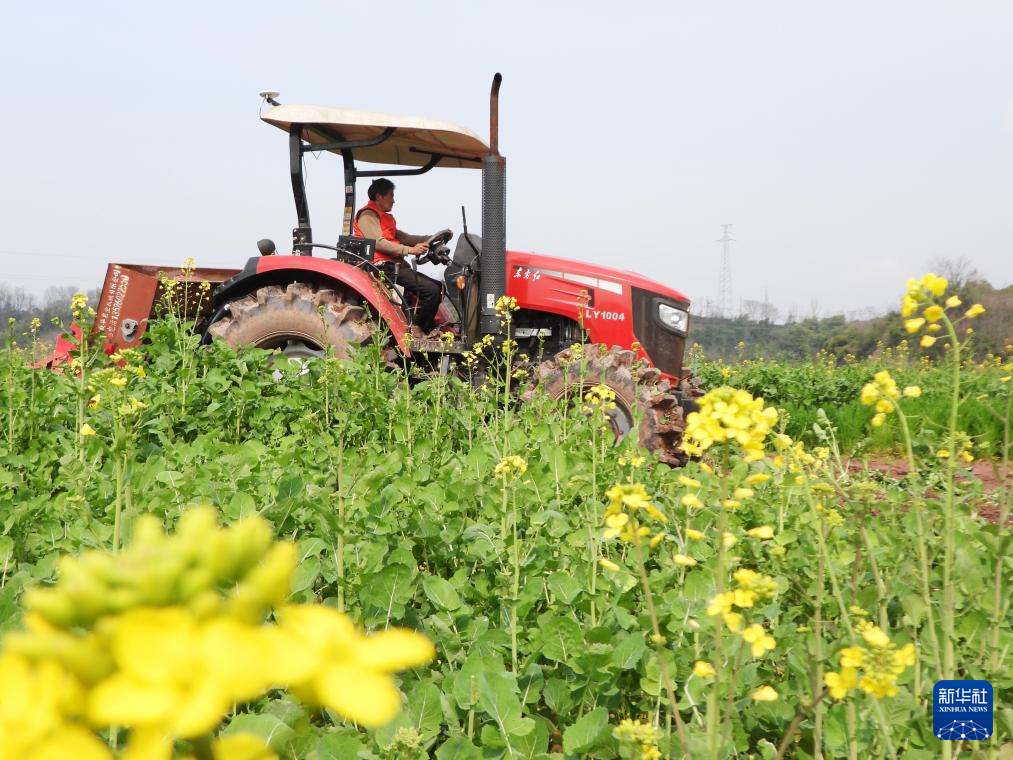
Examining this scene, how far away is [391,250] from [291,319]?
2.78 feet

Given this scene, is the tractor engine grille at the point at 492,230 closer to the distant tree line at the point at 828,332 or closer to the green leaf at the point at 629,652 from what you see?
the green leaf at the point at 629,652

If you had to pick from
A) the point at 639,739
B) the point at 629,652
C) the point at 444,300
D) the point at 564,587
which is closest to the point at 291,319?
the point at 444,300

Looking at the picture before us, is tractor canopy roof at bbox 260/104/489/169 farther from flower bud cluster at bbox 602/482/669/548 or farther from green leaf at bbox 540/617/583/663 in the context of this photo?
flower bud cluster at bbox 602/482/669/548

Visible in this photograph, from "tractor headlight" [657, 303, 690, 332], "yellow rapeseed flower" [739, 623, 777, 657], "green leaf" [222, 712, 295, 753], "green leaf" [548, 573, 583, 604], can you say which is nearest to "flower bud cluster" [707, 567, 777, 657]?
"yellow rapeseed flower" [739, 623, 777, 657]

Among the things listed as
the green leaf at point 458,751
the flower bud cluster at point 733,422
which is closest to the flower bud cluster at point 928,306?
the flower bud cluster at point 733,422

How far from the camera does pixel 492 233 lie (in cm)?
511

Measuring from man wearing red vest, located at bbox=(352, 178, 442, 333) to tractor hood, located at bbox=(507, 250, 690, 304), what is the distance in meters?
0.67

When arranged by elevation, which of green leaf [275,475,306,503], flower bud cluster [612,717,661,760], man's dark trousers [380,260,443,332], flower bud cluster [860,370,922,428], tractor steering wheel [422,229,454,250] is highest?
tractor steering wheel [422,229,454,250]

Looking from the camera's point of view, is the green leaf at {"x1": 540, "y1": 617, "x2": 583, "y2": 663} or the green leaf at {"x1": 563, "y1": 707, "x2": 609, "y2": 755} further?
the green leaf at {"x1": 540, "y1": 617, "x2": 583, "y2": 663}

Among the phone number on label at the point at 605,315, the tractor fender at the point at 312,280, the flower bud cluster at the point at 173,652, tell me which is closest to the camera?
the flower bud cluster at the point at 173,652

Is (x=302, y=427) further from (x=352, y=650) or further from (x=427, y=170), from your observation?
(x=352, y=650)

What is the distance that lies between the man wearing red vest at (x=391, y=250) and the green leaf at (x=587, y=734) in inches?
163

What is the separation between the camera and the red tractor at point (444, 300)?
16.0 ft

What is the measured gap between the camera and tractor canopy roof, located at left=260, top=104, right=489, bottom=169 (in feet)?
16.8
